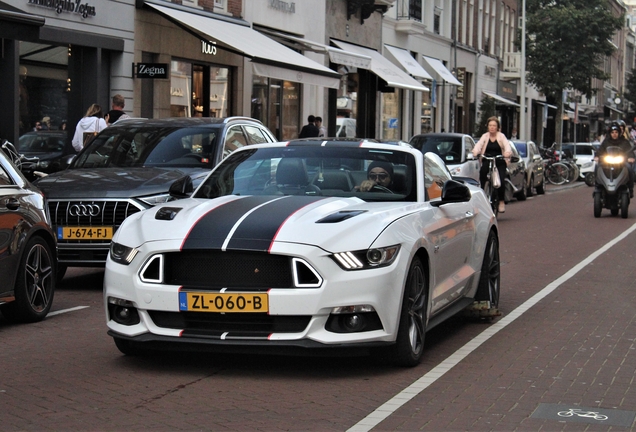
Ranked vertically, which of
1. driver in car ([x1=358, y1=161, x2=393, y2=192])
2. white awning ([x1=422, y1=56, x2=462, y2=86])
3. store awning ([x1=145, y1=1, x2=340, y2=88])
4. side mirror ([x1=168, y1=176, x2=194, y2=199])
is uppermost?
white awning ([x1=422, y1=56, x2=462, y2=86])

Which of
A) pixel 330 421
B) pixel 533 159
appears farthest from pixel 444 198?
pixel 533 159

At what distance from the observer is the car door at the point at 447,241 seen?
7752 mm

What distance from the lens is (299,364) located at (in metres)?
7.34

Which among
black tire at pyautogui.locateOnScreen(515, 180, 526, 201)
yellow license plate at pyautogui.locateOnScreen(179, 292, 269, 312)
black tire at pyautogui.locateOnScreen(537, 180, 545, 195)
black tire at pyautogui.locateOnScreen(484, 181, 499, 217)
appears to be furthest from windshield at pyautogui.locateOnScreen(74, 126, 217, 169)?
black tire at pyautogui.locateOnScreen(537, 180, 545, 195)

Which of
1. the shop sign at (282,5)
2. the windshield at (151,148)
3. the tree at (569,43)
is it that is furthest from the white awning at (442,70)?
the windshield at (151,148)

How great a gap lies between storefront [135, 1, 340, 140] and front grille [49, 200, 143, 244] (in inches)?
489

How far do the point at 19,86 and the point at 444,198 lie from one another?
14764 mm

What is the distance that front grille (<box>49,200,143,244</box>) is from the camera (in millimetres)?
10805

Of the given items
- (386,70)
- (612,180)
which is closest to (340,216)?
(612,180)

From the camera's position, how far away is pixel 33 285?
9.11m

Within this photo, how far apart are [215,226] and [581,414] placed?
7.86ft

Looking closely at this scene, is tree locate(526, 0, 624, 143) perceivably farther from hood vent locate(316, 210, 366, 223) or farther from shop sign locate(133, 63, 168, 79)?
hood vent locate(316, 210, 366, 223)

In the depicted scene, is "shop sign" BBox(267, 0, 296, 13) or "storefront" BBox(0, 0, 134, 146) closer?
"storefront" BBox(0, 0, 134, 146)

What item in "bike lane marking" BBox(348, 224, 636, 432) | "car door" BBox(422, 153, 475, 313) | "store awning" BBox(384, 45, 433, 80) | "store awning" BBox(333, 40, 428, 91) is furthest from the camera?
"store awning" BBox(384, 45, 433, 80)
